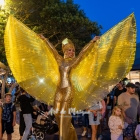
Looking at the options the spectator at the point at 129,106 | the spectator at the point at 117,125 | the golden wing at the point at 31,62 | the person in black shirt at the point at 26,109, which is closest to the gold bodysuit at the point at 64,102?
the golden wing at the point at 31,62

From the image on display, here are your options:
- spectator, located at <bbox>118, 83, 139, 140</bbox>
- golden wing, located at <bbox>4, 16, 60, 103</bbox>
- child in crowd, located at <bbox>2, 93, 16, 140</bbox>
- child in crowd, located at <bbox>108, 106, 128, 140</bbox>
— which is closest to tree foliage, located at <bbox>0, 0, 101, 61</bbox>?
child in crowd, located at <bbox>2, 93, 16, 140</bbox>

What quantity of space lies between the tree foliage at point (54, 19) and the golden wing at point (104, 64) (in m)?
9.53

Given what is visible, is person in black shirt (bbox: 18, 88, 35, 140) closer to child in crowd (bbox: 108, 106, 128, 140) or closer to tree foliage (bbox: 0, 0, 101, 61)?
child in crowd (bbox: 108, 106, 128, 140)

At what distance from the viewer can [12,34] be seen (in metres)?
5.91

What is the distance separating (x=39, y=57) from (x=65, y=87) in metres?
1.21

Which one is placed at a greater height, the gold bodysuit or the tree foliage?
the tree foliage

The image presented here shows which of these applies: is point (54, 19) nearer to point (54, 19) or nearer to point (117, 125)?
point (54, 19)

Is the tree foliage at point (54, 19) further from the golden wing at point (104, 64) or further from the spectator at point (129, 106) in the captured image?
the golden wing at point (104, 64)

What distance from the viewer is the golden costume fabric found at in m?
5.22

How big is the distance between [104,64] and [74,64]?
813mm

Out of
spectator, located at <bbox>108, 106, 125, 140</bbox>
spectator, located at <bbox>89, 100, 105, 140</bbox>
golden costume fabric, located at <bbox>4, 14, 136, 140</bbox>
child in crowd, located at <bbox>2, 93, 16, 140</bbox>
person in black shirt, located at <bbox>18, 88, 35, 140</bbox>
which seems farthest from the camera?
spectator, located at <bbox>89, 100, 105, 140</bbox>

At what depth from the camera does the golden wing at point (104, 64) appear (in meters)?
5.38

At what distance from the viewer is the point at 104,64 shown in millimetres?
5570

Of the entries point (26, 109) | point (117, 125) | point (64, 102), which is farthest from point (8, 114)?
point (117, 125)
